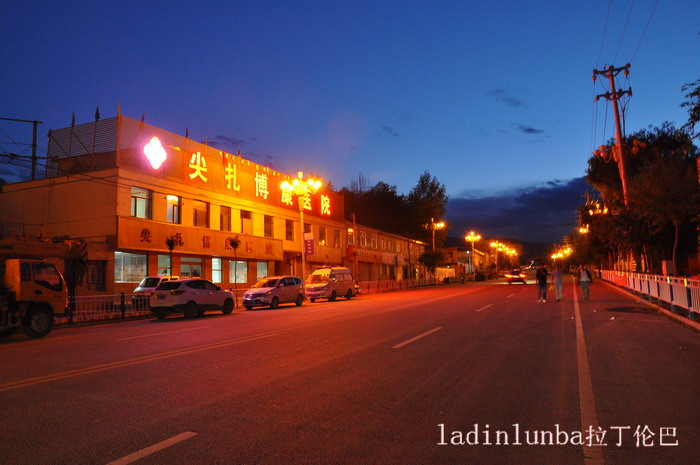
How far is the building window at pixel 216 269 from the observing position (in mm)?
33688

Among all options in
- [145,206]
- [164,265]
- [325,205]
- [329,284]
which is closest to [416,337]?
[329,284]

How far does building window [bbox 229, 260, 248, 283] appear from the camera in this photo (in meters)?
35.7

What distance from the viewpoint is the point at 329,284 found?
103 feet

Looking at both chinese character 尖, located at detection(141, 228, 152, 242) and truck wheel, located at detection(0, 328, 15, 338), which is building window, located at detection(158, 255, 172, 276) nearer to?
chinese character 尖, located at detection(141, 228, 152, 242)

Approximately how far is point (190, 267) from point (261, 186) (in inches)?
381

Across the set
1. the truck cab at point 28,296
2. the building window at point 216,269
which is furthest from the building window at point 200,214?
the truck cab at point 28,296

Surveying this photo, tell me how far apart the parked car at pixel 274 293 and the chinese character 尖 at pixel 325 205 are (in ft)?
66.5

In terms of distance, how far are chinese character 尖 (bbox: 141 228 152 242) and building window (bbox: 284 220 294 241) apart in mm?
15424

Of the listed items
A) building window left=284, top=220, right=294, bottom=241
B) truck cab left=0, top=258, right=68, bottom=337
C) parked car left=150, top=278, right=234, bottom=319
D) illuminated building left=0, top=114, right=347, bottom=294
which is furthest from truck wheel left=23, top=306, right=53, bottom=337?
building window left=284, top=220, right=294, bottom=241

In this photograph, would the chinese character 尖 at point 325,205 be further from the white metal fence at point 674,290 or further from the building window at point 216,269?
the white metal fence at point 674,290

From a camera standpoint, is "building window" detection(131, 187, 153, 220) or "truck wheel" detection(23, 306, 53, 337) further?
"building window" detection(131, 187, 153, 220)

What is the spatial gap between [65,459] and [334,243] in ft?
152

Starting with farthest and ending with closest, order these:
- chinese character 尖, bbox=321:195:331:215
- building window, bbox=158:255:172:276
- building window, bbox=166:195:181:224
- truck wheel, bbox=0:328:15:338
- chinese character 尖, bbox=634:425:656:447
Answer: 1. chinese character 尖, bbox=321:195:331:215
2. building window, bbox=166:195:181:224
3. building window, bbox=158:255:172:276
4. truck wheel, bbox=0:328:15:338
5. chinese character 尖, bbox=634:425:656:447

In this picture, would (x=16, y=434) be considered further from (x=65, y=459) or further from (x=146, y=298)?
(x=146, y=298)
